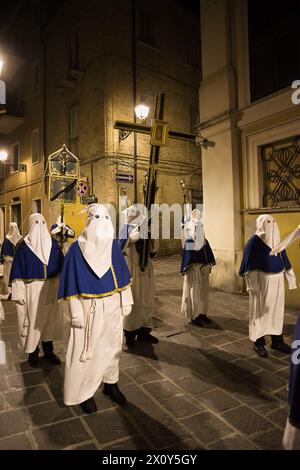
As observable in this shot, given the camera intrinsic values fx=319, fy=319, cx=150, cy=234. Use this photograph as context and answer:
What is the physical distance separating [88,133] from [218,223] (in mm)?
9084

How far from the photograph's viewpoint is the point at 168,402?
3311 mm

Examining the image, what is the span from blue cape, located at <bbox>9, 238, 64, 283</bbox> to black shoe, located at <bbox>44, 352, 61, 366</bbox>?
42.5 inches

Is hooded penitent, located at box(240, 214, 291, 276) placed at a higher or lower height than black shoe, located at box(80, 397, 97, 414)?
higher

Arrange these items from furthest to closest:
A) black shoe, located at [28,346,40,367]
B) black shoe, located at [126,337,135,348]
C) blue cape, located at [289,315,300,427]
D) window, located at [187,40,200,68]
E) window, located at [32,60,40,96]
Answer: window, located at [32,60,40,96]
window, located at [187,40,200,68]
black shoe, located at [126,337,135,348]
black shoe, located at [28,346,40,367]
blue cape, located at [289,315,300,427]

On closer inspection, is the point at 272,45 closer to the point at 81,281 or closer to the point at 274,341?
the point at 274,341

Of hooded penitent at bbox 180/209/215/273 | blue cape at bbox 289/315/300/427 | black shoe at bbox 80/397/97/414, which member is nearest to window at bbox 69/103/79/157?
hooded penitent at bbox 180/209/215/273

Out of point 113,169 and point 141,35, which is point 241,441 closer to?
point 113,169

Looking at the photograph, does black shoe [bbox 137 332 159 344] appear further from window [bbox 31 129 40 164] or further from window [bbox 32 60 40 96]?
window [bbox 32 60 40 96]

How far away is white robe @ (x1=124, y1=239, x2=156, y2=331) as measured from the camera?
5.00 meters

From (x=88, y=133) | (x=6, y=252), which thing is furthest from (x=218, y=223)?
(x=88, y=133)

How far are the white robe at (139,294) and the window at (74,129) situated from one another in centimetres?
1222

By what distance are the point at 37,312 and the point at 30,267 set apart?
62cm

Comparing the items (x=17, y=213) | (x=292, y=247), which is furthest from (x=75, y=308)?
(x=17, y=213)

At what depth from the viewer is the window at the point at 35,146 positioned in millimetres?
18359
